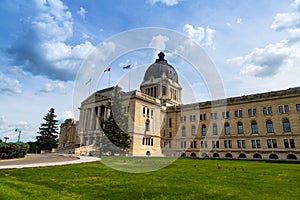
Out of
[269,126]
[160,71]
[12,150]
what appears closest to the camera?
[12,150]

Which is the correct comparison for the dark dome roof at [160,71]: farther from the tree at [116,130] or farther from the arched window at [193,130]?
the tree at [116,130]

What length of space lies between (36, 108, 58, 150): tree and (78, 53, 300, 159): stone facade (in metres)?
8.71

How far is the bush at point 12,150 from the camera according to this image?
23469 mm

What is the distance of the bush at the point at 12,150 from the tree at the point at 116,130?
13.1m

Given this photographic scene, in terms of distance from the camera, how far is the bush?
23469mm

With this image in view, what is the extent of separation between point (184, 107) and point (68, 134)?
1911 inches

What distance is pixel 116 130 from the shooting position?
36.1m

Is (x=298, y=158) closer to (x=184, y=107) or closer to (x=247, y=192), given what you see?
(x=184, y=107)

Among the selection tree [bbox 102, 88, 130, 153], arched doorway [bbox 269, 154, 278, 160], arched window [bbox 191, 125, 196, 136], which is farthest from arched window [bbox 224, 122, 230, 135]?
tree [bbox 102, 88, 130, 153]

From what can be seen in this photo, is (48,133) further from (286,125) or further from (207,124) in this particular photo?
(286,125)

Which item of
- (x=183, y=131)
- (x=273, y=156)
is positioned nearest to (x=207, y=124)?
(x=183, y=131)

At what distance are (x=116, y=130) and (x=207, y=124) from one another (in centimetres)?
2935

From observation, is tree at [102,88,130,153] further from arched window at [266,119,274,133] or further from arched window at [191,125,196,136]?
arched window at [266,119,274,133]

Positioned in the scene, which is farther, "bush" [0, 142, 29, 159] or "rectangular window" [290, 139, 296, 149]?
"rectangular window" [290, 139, 296, 149]
